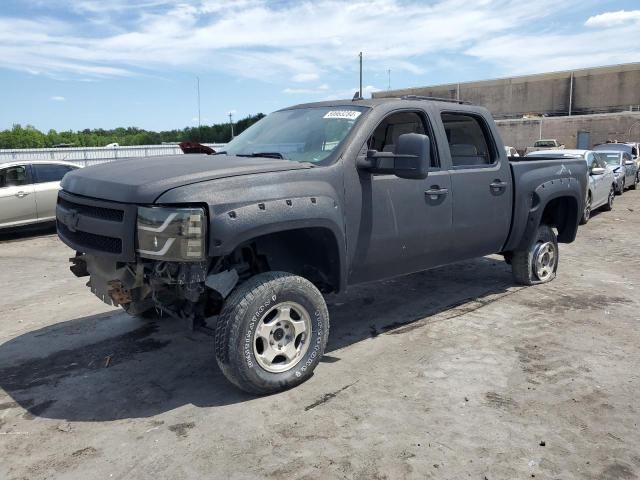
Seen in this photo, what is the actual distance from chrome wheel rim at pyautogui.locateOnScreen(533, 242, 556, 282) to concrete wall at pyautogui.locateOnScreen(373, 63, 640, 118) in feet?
181

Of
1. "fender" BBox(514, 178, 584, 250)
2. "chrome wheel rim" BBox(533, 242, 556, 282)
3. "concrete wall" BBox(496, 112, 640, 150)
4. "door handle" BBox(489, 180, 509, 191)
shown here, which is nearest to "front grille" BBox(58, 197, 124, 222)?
"door handle" BBox(489, 180, 509, 191)

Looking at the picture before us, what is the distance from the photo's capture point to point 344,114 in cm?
450

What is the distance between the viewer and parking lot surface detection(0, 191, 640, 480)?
2.99 meters

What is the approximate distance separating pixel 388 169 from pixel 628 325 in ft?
9.45

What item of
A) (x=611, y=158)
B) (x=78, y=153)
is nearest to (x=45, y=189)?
(x=78, y=153)

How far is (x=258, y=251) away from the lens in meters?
3.94

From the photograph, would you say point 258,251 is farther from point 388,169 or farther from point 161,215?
point 388,169

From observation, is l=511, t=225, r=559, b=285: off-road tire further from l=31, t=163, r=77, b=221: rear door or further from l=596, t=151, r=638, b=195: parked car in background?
l=596, t=151, r=638, b=195: parked car in background

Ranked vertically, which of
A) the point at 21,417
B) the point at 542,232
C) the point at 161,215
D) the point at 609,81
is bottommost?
the point at 21,417

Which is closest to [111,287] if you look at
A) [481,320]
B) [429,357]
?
[429,357]

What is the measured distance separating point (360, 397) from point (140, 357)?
1.89 meters

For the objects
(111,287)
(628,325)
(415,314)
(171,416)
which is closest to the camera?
(171,416)

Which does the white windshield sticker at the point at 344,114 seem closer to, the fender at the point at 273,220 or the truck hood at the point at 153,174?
the truck hood at the point at 153,174

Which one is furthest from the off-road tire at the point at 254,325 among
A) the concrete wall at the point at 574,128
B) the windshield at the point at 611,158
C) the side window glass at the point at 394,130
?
the concrete wall at the point at 574,128
